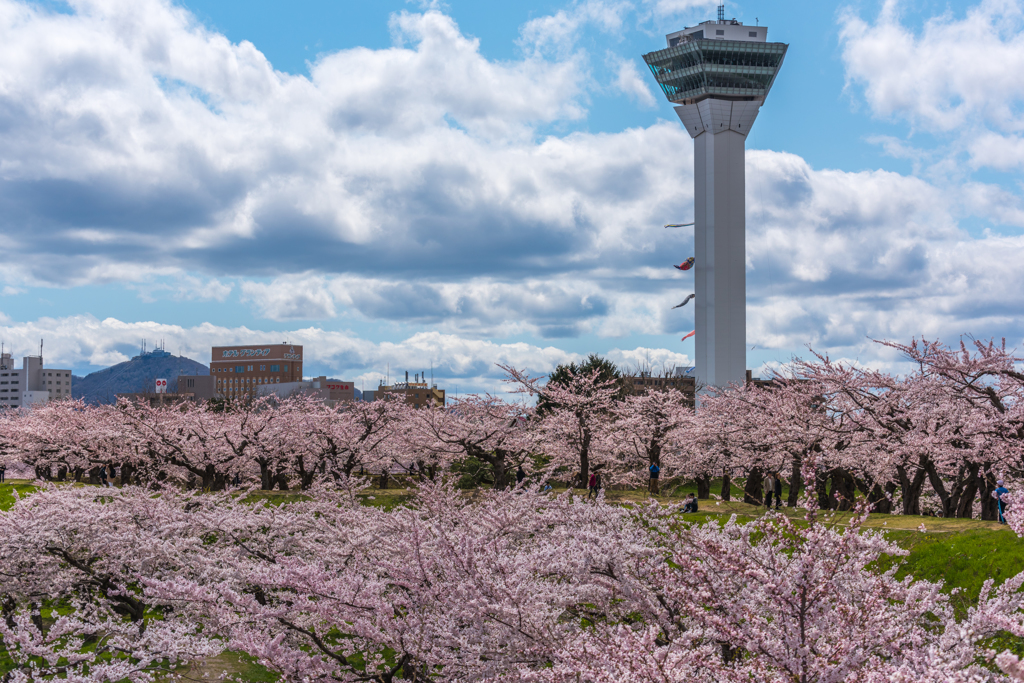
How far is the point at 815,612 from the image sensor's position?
606 cm

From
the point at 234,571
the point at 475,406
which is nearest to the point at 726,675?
the point at 234,571

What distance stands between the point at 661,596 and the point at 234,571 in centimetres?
784

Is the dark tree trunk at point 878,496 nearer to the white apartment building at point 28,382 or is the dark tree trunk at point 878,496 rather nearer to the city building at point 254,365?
the city building at point 254,365

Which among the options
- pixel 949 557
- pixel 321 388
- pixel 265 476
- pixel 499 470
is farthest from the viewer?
pixel 321 388

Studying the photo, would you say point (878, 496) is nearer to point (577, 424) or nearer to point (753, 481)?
point (753, 481)

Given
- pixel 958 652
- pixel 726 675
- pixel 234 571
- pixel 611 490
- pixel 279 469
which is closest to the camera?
pixel 726 675

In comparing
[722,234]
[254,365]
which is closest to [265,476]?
[722,234]

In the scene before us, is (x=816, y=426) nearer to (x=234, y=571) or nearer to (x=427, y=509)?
(x=427, y=509)

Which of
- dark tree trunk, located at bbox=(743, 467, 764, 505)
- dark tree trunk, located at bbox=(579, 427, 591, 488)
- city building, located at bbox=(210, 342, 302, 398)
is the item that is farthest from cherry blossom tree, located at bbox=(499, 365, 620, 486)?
city building, located at bbox=(210, 342, 302, 398)

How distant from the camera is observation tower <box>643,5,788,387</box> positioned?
77.8 metres

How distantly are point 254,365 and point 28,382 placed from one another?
179 feet

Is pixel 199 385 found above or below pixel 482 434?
above

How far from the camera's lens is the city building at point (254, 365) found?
18312 centimetres

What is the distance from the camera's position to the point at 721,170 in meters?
77.4
